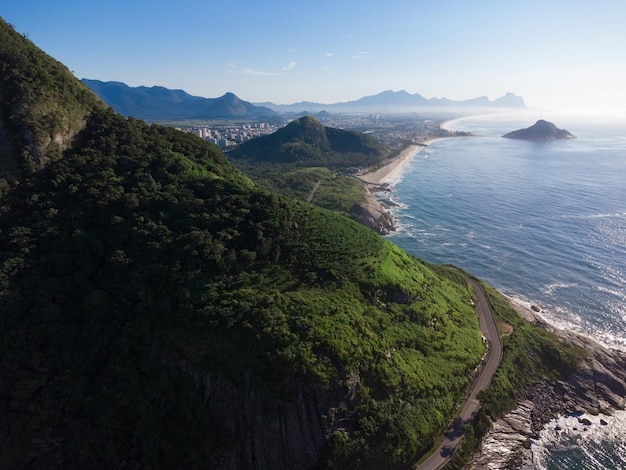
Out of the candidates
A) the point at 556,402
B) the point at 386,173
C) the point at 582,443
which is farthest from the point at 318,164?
the point at 582,443

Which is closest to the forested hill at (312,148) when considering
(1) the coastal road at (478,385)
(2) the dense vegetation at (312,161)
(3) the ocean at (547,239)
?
(2) the dense vegetation at (312,161)

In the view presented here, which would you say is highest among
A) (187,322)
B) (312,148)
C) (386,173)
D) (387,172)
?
(312,148)

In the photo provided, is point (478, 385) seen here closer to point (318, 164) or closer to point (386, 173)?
point (386, 173)

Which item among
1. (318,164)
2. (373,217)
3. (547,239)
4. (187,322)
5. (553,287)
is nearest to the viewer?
(187,322)

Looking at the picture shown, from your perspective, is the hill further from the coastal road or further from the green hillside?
the green hillside

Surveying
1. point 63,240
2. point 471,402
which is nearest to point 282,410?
point 471,402

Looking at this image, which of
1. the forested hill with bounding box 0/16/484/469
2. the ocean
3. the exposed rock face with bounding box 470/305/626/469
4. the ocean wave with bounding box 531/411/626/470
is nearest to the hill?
the ocean
